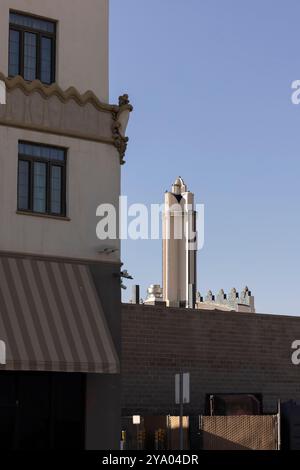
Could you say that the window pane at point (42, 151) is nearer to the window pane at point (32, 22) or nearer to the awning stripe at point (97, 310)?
the awning stripe at point (97, 310)

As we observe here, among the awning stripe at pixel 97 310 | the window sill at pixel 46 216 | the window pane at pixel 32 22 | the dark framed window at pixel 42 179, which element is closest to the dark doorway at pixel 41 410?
the awning stripe at pixel 97 310

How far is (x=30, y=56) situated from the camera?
24.0 metres

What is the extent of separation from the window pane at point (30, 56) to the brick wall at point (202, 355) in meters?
11.9

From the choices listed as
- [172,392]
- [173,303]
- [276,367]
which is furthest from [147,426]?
[173,303]

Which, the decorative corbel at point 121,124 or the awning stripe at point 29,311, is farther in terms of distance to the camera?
the decorative corbel at point 121,124

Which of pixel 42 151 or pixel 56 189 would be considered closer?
pixel 42 151

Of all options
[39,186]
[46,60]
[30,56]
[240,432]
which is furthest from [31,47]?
[240,432]

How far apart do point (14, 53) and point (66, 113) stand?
1.95 m

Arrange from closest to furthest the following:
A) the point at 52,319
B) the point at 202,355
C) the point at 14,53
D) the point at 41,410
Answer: the point at 52,319, the point at 41,410, the point at 14,53, the point at 202,355

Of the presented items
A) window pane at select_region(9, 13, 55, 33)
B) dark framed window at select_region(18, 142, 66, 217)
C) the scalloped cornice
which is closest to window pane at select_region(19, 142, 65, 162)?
dark framed window at select_region(18, 142, 66, 217)

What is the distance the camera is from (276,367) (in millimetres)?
37688

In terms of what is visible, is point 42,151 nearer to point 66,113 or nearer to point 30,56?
point 66,113

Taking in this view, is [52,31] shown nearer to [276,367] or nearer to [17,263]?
[17,263]

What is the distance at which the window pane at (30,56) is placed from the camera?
23844 millimetres
